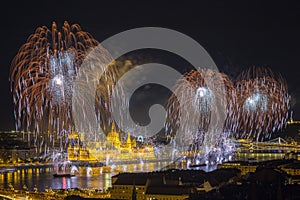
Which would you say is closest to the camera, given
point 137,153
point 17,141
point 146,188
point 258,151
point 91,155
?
point 146,188

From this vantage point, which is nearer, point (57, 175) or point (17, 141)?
point (57, 175)

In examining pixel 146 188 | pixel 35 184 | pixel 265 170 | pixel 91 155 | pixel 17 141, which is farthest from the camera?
pixel 17 141

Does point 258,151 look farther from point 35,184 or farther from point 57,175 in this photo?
point 35,184

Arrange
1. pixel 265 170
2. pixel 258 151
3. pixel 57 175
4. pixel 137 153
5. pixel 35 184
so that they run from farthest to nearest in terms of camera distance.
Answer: pixel 258 151, pixel 137 153, pixel 57 175, pixel 35 184, pixel 265 170

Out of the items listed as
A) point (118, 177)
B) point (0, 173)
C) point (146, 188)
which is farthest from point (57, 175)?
point (146, 188)

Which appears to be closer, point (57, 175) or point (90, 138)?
point (57, 175)

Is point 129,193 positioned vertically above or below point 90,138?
below

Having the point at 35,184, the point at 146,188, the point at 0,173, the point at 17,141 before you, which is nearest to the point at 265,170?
the point at 146,188

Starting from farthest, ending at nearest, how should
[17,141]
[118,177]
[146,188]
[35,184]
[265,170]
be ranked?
[17,141], [35,184], [118,177], [146,188], [265,170]

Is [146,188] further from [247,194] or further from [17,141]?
[17,141]
